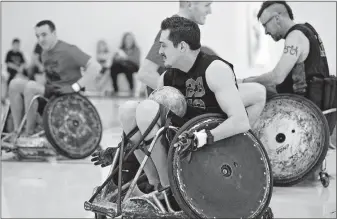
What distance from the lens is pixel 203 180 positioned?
2203mm

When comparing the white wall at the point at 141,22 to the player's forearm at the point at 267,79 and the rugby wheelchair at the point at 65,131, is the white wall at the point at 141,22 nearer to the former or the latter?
the player's forearm at the point at 267,79

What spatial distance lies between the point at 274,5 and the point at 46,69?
213 centimetres

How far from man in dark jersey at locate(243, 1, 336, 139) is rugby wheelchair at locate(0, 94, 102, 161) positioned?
1.53 m

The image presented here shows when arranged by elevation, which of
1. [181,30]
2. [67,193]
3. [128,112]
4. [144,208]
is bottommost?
[67,193]

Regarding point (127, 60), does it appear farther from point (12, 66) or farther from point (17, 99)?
point (17, 99)

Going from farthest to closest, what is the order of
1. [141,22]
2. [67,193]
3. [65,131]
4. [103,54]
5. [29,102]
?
[103,54] → [141,22] → [29,102] → [65,131] → [67,193]

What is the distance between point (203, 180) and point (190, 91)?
15.8 inches

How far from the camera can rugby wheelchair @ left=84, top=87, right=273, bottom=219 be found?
2176 millimetres

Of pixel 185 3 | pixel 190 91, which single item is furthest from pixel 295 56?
pixel 190 91

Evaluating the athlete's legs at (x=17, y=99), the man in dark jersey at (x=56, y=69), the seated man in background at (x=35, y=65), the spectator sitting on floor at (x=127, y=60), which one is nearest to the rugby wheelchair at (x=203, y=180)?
the man in dark jersey at (x=56, y=69)

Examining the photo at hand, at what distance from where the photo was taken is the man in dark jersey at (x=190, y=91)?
2221 millimetres

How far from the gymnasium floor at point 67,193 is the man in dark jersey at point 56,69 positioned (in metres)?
0.60

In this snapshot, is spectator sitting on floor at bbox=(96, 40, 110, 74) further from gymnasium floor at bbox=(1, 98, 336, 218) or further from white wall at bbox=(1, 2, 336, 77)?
gymnasium floor at bbox=(1, 98, 336, 218)

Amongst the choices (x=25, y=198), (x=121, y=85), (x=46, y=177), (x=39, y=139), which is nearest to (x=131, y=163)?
(x=25, y=198)
